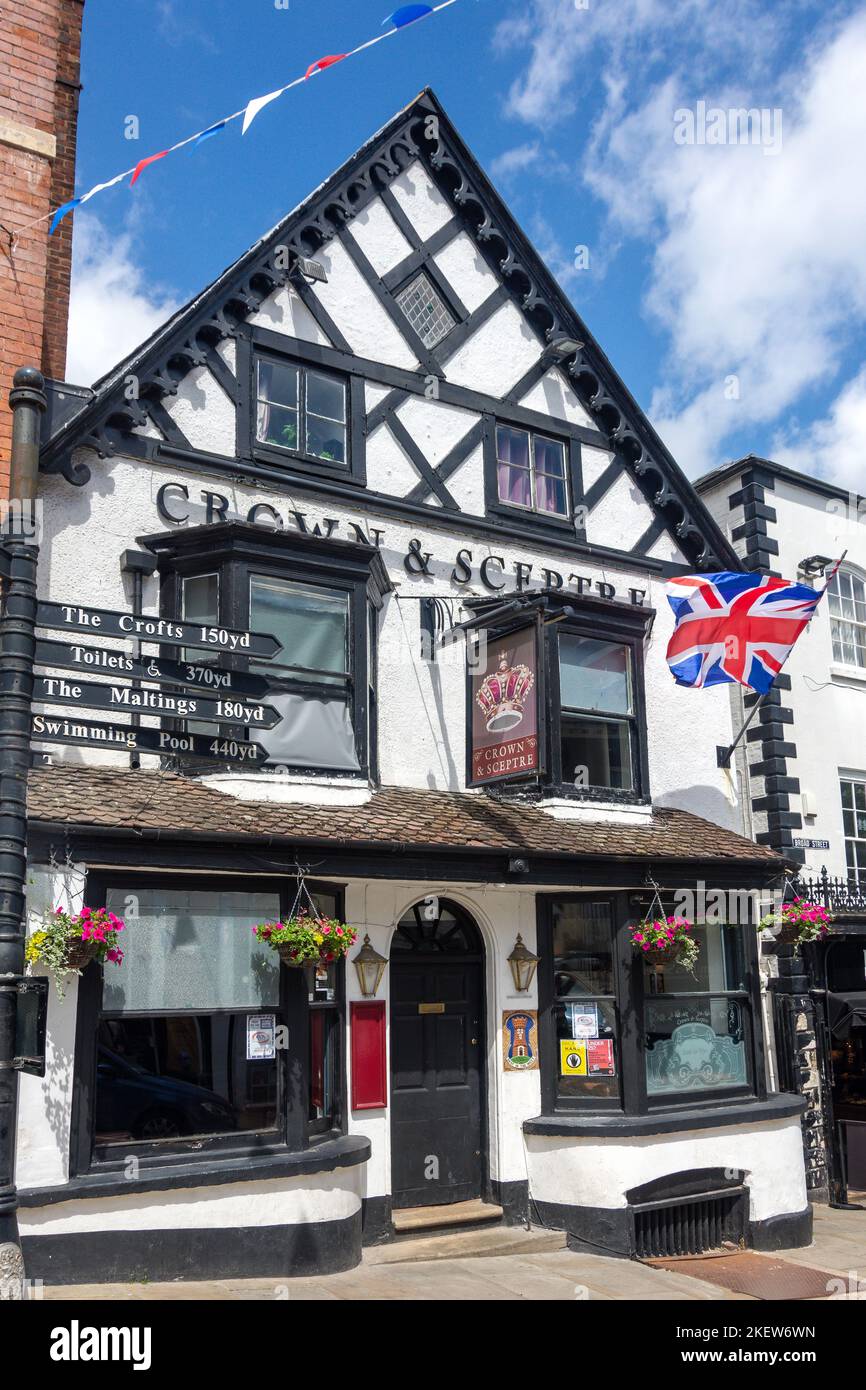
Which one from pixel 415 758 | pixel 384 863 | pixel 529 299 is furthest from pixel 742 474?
pixel 384 863

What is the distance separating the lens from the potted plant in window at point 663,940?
1184cm

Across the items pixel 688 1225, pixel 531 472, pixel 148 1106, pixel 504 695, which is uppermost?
pixel 531 472

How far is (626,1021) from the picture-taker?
39.5 feet

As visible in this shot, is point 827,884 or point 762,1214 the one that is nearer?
point 762,1214

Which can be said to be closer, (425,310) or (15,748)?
(15,748)

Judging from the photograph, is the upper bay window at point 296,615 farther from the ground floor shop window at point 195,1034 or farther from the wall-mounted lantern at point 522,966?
the wall-mounted lantern at point 522,966

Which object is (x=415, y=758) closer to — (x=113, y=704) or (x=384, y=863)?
(x=384, y=863)

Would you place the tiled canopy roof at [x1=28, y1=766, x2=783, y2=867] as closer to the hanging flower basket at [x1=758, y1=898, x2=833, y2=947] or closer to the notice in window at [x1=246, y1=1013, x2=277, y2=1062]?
the hanging flower basket at [x1=758, y1=898, x2=833, y2=947]

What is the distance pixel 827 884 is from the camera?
15.4 metres

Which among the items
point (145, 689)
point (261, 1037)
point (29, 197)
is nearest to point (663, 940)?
point (261, 1037)

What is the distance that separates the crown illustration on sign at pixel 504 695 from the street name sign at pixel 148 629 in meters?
4.27

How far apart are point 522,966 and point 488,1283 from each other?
3175 millimetres

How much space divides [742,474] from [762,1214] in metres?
9.48

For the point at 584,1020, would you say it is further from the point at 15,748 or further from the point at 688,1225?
the point at 15,748
